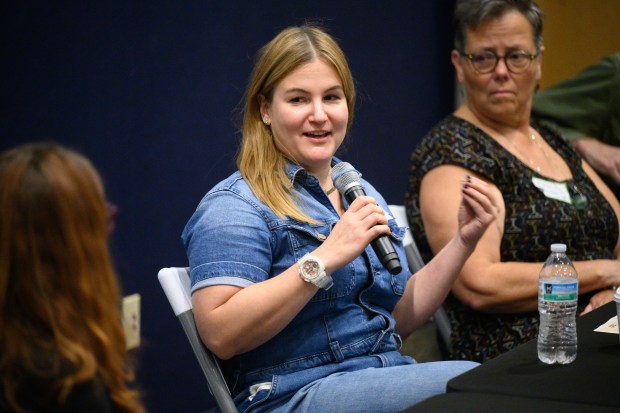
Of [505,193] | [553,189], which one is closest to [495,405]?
[505,193]

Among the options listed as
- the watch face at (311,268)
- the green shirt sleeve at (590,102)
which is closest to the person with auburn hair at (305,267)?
the watch face at (311,268)

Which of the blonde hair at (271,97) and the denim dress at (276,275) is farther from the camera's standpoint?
the blonde hair at (271,97)

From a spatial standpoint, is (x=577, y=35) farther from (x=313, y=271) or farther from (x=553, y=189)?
(x=313, y=271)

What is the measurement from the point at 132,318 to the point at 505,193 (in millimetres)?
1402

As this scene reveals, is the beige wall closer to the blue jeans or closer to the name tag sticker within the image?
the name tag sticker

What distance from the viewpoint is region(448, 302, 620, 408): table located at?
1.59m

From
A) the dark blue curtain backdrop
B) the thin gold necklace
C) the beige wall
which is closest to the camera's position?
the dark blue curtain backdrop

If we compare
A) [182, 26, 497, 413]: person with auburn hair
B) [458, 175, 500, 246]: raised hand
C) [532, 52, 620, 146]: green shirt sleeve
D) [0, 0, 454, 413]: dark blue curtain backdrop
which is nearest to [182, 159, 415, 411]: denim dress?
[182, 26, 497, 413]: person with auburn hair

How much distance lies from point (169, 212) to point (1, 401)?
2.07 meters

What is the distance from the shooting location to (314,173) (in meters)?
2.30

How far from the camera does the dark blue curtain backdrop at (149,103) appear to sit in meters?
2.81

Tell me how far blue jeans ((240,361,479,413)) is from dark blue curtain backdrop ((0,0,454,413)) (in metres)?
1.18

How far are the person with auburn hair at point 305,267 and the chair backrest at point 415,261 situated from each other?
0.32 metres

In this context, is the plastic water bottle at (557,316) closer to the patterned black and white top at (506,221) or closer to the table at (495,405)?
the table at (495,405)
